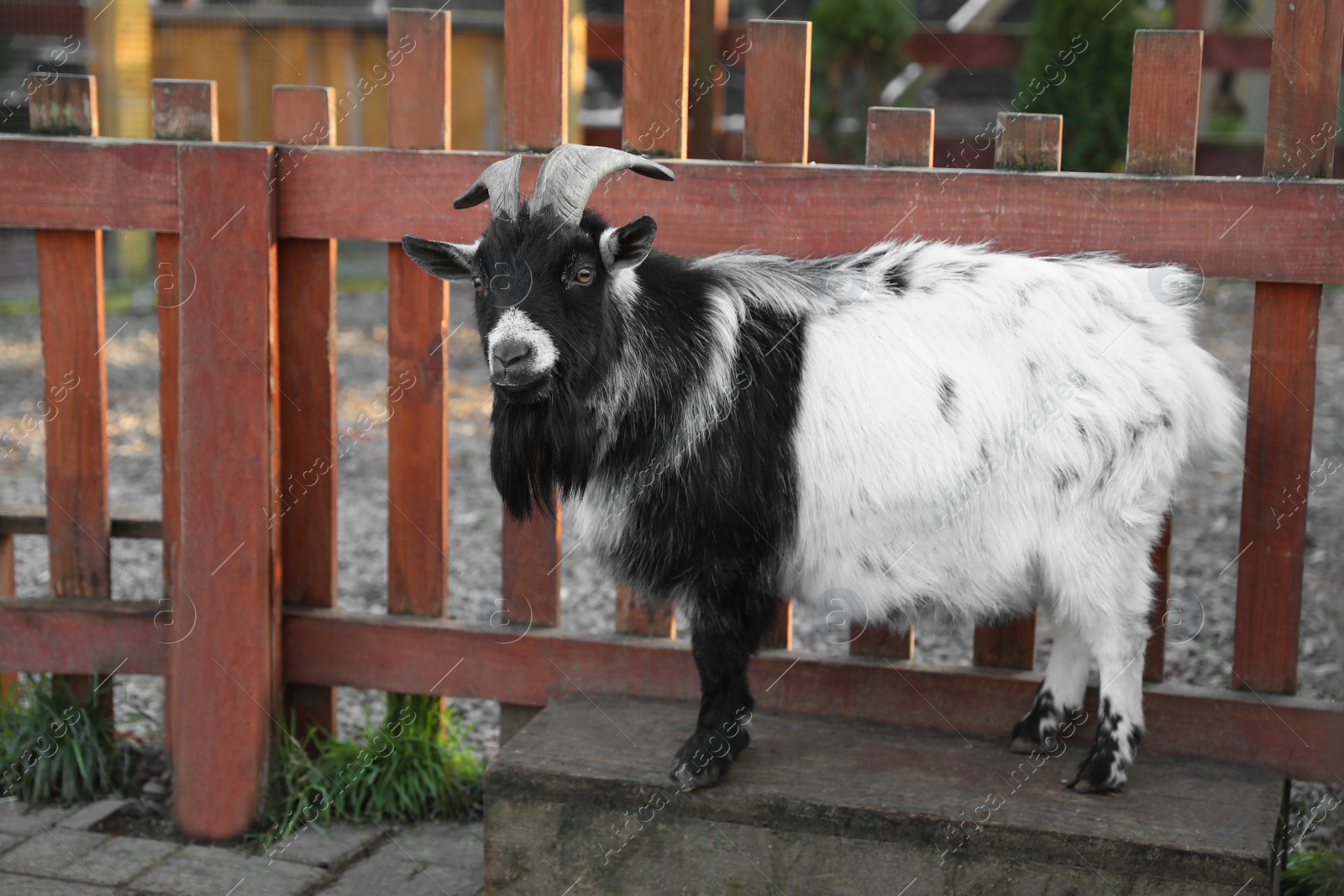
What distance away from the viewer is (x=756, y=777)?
3041 millimetres

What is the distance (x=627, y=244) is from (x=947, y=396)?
2.63ft

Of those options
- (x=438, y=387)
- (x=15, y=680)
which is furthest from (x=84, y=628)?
(x=438, y=387)

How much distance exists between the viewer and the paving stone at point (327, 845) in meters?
3.47

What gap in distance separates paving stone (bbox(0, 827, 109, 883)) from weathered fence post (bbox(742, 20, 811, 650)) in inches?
74.6

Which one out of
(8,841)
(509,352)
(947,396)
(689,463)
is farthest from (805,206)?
(8,841)

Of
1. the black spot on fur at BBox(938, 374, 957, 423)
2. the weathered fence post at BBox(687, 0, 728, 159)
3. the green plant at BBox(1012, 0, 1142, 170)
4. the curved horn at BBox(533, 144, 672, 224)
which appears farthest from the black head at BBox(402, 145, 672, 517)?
the green plant at BBox(1012, 0, 1142, 170)

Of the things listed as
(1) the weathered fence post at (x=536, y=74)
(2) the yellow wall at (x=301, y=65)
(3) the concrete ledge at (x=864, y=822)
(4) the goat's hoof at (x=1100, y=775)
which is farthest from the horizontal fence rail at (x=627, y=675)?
(2) the yellow wall at (x=301, y=65)

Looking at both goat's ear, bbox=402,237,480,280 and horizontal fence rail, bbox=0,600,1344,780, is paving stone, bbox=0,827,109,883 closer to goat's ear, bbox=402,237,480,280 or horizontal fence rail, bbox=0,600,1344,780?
horizontal fence rail, bbox=0,600,1344,780

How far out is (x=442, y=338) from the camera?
11.7 ft

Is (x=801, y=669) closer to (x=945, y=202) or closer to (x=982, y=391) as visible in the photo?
(x=982, y=391)

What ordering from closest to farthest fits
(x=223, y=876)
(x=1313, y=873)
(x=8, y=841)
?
(x=1313, y=873), (x=223, y=876), (x=8, y=841)

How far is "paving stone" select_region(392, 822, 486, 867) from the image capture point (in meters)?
3.50

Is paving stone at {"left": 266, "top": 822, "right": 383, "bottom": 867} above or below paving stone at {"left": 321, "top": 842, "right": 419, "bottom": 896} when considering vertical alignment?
above

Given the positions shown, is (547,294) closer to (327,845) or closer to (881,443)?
(881,443)
